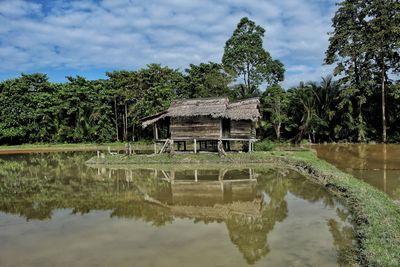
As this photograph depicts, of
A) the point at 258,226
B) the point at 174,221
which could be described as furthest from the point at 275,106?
the point at 258,226

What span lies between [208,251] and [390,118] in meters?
27.7

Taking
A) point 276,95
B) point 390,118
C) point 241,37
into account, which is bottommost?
point 390,118

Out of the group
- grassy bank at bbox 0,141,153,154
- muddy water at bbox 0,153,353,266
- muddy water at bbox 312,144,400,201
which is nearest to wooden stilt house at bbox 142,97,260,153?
muddy water at bbox 312,144,400,201

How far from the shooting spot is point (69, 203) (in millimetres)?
12133

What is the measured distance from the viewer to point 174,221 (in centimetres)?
967

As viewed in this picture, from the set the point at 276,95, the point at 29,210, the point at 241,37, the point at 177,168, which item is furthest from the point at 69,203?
the point at 241,37

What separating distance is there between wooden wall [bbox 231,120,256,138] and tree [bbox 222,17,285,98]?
11446 millimetres

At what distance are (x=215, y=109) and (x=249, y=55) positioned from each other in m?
13.6

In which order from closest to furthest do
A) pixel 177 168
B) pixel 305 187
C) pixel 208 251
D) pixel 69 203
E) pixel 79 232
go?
pixel 208 251, pixel 79 232, pixel 69 203, pixel 305 187, pixel 177 168

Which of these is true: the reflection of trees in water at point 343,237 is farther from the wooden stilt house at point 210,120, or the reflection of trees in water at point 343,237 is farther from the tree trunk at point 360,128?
the tree trunk at point 360,128

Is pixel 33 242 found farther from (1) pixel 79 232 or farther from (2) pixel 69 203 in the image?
(2) pixel 69 203

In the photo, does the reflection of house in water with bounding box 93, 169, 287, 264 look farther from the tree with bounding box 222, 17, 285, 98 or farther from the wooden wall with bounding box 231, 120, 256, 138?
the tree with bounding box 222, 17, 285, 98

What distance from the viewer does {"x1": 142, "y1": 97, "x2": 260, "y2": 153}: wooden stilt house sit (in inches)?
873

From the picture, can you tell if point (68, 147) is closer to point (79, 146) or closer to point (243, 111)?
point (79, 146)
